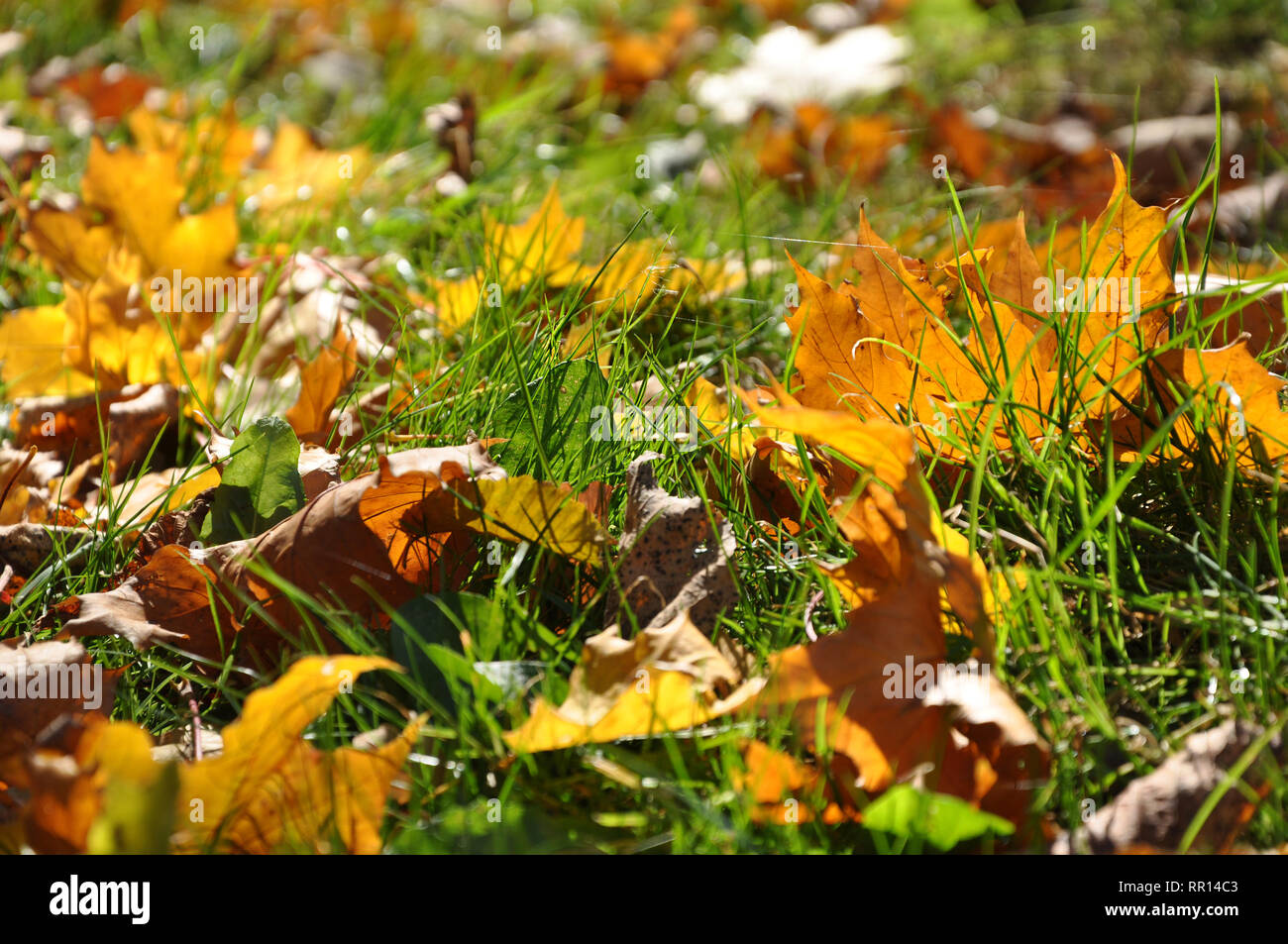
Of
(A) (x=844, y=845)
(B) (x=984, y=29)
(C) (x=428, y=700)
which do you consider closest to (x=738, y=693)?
(A) (x=844, y=845)

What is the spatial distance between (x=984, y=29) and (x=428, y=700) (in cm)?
398

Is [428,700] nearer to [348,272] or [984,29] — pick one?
[348,272]

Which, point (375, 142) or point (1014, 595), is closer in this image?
point (1014, 595)

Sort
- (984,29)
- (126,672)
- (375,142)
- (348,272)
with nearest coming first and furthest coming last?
(126,672) < (348,272) < (375,142) < (984,29)

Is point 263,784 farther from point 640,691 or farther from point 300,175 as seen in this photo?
point 300,175

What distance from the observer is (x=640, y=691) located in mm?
1144

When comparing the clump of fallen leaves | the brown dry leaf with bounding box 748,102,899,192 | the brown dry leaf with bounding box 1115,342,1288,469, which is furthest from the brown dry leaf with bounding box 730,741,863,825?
the brown dry leaf with bounding box 748,102,899,192

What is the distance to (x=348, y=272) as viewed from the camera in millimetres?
2285

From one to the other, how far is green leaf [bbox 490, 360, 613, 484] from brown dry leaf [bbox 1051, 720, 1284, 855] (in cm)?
78

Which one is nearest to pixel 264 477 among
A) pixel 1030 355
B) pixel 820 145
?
pixel 1030 355

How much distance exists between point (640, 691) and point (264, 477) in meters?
0.63

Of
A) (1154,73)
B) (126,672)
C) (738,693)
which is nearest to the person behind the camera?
(738,693)
